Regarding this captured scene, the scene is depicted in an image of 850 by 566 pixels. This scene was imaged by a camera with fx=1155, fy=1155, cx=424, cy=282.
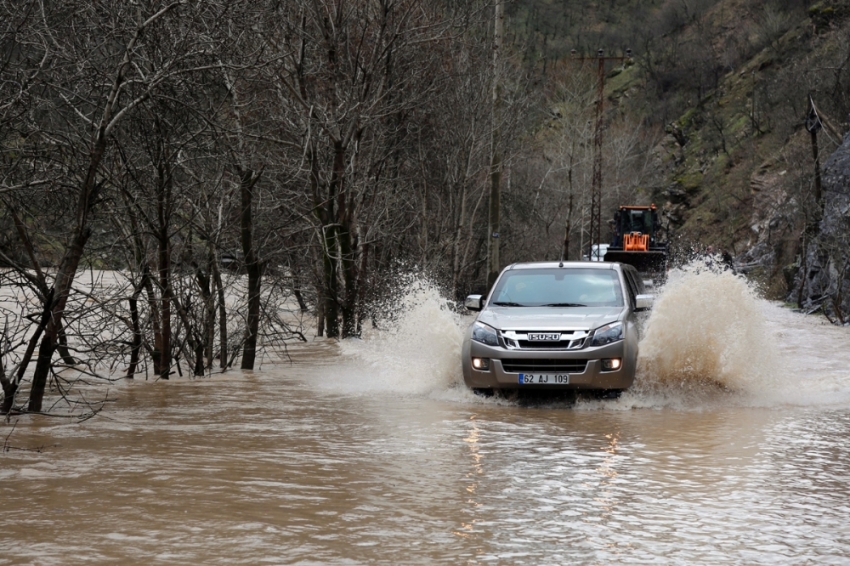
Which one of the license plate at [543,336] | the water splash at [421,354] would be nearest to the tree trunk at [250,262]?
the water splash at [421,354]

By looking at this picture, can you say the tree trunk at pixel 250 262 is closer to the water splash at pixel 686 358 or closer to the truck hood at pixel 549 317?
the water splash at pixel 686 358

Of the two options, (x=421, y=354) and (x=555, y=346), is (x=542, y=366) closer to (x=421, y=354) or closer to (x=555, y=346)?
(x=555, y=346)

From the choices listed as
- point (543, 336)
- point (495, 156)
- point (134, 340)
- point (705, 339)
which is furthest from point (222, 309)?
point (495, 156)

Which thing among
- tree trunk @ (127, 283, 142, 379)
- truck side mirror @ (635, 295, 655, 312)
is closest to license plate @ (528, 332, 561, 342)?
truck side mirror @ (635, 295, 655, 312)

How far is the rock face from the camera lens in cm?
3058

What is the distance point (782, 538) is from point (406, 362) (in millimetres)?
9413

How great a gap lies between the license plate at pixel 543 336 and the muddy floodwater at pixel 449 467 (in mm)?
768

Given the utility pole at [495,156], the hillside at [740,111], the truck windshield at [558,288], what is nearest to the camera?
the truck windshield at [558,288]

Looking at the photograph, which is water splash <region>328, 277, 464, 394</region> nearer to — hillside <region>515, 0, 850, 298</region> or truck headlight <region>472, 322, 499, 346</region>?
truck headlight <region>472, 322, 499, 346</region>

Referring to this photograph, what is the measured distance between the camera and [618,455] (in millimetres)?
9492

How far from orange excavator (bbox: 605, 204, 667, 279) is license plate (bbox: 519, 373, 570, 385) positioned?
32.5m

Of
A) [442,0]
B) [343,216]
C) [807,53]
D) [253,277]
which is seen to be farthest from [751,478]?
[807,53]

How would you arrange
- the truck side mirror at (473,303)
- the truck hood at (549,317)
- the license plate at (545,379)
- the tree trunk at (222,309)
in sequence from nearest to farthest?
the license plate at (545,379), the truck hood at (549,317), the truck side mirror at (473,303), the tree trunk at (222,309)

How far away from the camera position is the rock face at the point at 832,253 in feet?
100
